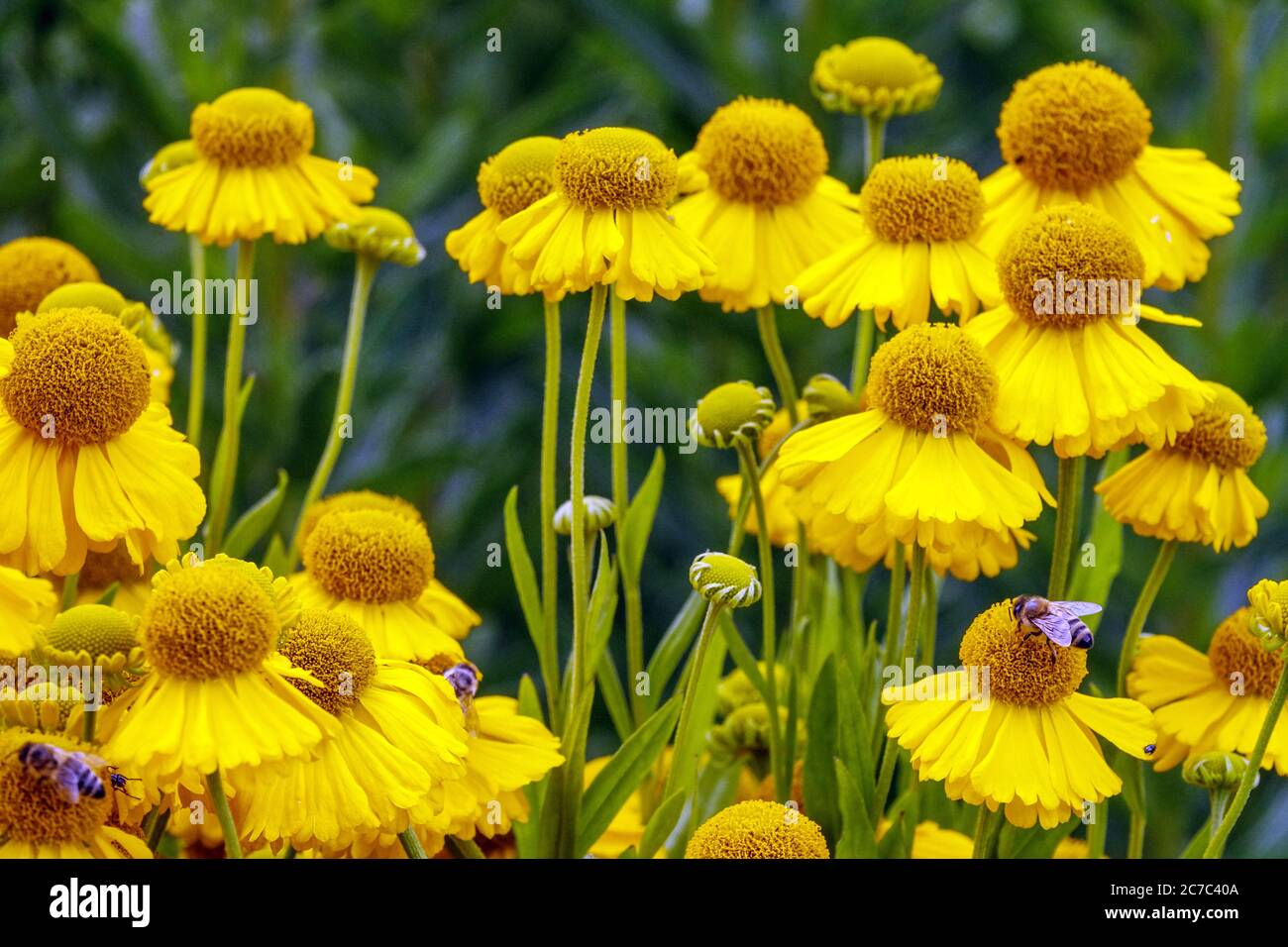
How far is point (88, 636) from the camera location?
463 millimetres

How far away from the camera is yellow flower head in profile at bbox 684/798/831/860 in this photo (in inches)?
18.3

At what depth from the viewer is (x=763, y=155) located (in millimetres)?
647

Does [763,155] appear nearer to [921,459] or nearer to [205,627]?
[921,459]

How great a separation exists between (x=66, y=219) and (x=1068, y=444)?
121 centimetres

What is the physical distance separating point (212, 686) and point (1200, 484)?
1.09ft

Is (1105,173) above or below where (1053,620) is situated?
above

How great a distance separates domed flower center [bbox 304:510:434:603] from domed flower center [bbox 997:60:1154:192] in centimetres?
28

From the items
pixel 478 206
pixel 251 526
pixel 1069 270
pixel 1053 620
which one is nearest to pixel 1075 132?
pixel 1069 270

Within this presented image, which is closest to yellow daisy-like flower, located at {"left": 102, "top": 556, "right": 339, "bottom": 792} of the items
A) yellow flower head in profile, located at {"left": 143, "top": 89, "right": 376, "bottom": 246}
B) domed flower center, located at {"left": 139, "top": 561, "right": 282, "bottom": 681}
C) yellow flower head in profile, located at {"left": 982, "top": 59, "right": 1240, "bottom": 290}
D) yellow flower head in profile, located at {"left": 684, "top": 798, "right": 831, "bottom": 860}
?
domed flower center, located at {"left": 139, "top": 561, "right": 282, "bottom": 681}

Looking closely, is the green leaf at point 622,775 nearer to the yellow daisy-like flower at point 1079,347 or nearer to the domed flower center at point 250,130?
the yellow daisy-like flower at point 1079,347

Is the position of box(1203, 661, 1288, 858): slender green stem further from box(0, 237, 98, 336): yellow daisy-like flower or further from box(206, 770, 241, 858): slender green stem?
box(0, 237, 98, 336): yellow daisy-like flower
